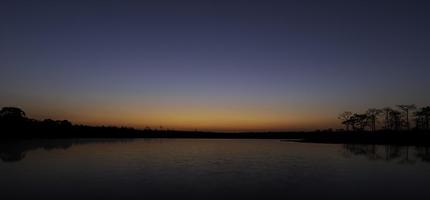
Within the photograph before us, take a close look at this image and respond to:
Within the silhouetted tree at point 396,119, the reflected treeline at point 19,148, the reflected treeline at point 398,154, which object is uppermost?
the silhouetted tree at point 396,119

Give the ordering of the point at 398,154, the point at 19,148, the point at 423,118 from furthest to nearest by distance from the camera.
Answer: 1. the point at 423,118
2. the point at 19,148
3. the point at 398,154

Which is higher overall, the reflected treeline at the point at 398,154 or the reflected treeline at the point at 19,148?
the reflected treeline at the point at 398,154

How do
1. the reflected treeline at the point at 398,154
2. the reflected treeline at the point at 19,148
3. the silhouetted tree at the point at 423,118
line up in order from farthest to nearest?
1. the silhouetted tree at the point at 423,118
2. the reflected treeline at the point at 398,154
3. the reflected treeline at the point at 19,148

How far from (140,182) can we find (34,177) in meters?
6.01

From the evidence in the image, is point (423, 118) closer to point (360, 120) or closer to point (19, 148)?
point (360, 120)

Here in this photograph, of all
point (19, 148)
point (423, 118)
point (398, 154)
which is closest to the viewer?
point (398, 154)

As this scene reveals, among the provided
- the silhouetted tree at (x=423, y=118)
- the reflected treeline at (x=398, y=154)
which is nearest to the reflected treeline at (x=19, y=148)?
the reflected treeline at (x=398, y=154)

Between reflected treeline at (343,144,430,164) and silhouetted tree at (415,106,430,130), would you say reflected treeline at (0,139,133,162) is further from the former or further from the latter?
silhouetted tree at (415,106,430,130)

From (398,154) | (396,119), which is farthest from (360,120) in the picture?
(398,154)

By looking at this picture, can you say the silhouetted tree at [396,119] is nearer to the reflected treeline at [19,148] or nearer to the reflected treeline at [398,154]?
the reflected treeline at [398,154]

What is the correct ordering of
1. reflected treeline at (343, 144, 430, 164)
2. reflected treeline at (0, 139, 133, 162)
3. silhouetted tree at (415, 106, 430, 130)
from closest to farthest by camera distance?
reflected treeline at (0, 139, 133, 162)
reflected treeline at (343, 144, 430, 164)
silhouetted tree at (415, 106, 430, 130)

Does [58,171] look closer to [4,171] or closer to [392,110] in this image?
[4,171]

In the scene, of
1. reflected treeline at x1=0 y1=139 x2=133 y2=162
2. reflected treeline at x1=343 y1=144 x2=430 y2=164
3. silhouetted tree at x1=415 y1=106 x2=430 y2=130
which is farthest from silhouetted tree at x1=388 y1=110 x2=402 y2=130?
reflected treeline at x1=0 y1=139 x2=133 y2=162

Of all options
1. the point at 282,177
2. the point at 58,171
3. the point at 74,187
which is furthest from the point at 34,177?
the point at 282,177
